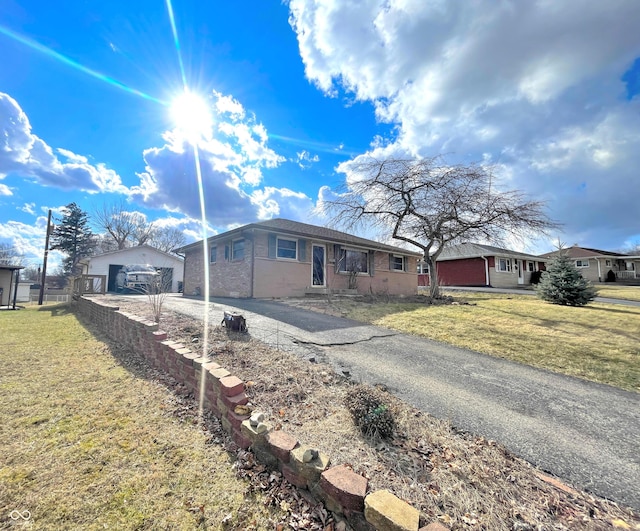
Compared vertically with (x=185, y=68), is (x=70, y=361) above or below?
below

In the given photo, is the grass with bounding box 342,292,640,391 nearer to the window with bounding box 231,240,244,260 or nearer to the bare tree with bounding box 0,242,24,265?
the window with bounding box 231,240,244,260

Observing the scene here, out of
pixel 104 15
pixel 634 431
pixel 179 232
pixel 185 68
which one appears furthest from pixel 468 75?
pixel 179 232

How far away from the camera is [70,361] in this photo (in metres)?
4.74

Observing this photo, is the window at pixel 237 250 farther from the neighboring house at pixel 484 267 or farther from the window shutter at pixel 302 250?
the neighboring house at pixel 484 267

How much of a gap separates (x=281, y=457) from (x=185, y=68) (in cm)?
996

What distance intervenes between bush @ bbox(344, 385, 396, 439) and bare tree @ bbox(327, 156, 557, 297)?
484 inches

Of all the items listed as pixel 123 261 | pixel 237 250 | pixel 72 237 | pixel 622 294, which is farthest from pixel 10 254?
pixel 622 294

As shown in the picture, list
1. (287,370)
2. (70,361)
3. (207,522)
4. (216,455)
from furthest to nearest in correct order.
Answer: (70,361), (287,370), (216,455), (207,522)

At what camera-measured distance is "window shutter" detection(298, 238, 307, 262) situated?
13.0 m

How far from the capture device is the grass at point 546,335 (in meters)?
4.41

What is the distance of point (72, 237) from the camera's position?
3706 centimetres

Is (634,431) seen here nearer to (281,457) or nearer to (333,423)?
(333,423)

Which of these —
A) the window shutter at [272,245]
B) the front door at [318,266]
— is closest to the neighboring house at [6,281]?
the window shutter at [272,245]

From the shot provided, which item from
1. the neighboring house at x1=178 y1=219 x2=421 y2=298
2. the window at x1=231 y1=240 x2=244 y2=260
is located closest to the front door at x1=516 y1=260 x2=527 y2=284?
the neighboring house at x1=178 y1=219 x2=421 y2=298
